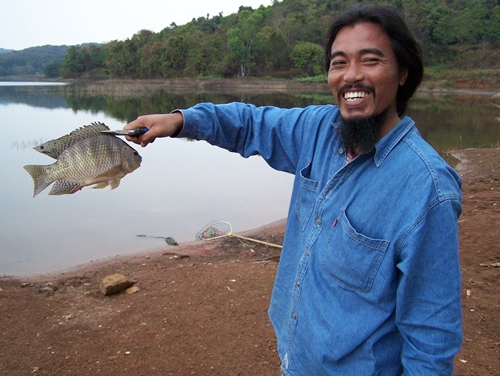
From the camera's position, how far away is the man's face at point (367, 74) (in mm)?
1766

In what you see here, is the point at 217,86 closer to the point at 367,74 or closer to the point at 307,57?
the point at 307,57

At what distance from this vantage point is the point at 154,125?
212 centimetres

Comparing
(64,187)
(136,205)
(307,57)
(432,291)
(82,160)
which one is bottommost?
(136,205)

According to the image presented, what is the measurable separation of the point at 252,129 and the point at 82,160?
2.97 feet

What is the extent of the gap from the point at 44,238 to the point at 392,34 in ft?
27.7

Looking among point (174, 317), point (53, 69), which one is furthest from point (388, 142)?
point (53, 69)

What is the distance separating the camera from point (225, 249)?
7.59 metres

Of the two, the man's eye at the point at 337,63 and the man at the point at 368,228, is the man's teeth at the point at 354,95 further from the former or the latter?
the man's eye at the point at 337,63

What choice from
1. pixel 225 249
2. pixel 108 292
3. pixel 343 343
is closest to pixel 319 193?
pixel 343 343

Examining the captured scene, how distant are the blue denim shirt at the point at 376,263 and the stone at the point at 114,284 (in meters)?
3.99

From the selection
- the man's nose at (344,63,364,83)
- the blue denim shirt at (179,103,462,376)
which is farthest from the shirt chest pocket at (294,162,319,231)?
the man's nose at (344,63,364,83)

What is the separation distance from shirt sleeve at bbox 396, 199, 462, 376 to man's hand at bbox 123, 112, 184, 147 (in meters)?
1.20

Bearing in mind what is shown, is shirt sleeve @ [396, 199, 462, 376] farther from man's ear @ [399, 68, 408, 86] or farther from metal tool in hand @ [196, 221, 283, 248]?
metal tool in hand @ [196, 221, 283, 248]

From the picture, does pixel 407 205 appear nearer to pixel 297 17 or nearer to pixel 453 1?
pixel 297 17
